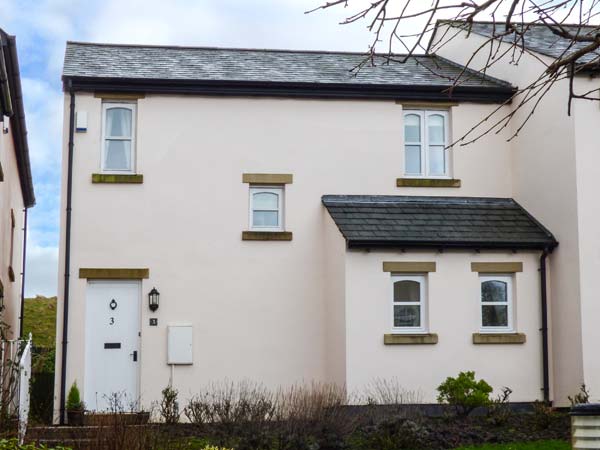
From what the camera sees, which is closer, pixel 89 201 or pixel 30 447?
pixel 30 447

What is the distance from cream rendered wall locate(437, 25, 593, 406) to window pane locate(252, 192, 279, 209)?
4.79m

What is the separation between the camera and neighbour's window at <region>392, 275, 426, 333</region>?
1755cm

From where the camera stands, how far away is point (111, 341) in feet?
58.4

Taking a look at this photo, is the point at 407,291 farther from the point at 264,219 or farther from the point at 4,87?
the point at 4,87

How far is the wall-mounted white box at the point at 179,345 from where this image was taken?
698 inches

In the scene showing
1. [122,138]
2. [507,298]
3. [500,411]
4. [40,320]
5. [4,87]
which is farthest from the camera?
[40,320]

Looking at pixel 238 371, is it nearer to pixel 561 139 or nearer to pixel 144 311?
pixel 144 311

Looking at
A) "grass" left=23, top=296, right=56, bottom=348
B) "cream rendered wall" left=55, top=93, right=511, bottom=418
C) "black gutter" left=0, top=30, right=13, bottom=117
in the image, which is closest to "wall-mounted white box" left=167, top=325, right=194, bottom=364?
"cream rendered wall" left=55, top=93, right=511, bottom=418

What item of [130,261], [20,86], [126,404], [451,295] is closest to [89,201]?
[130,261]

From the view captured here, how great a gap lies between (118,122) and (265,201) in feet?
10.5

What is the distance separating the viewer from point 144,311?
17891mm

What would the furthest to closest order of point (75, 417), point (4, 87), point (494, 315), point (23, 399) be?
point (494, 315), point (75, 417), point (4, 87), point (23, 399)

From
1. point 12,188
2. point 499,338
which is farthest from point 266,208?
point 12,188

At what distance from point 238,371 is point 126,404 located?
2.13 m
